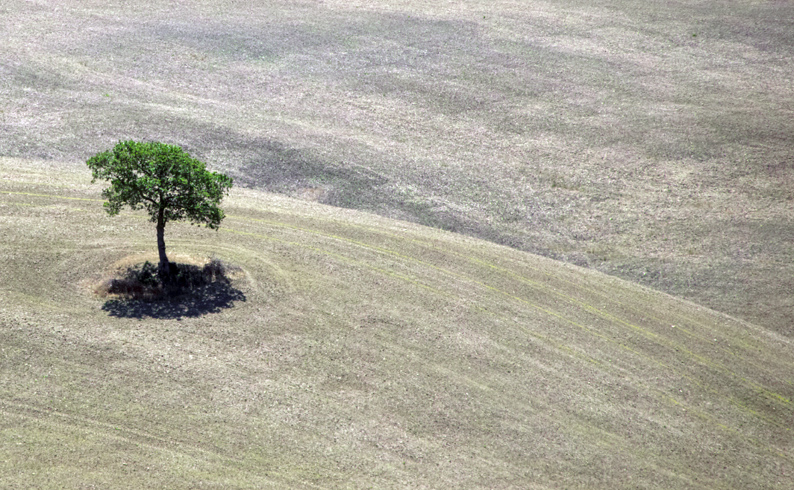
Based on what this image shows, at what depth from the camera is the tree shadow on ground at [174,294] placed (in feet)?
70.9

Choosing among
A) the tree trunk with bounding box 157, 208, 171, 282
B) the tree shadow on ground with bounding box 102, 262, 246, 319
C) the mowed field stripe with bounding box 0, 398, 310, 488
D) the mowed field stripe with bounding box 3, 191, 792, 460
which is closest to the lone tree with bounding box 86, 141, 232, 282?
the tree trunk with bounding box 157, 208, 171, 282

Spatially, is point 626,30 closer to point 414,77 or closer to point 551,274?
point 414,77

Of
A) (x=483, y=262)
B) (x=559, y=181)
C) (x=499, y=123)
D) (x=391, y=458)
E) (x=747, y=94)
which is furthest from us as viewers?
(x=747, y=94)

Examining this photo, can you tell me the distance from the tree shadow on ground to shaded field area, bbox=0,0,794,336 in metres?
8.77

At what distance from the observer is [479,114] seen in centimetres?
3994

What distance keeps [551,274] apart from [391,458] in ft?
42.3

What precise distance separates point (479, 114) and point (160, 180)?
75.2ft

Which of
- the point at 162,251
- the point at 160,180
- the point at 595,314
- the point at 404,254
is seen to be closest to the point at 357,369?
the point at 404,254

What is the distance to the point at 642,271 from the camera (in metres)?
29.3

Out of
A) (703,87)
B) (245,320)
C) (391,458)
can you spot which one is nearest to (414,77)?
(703,87)

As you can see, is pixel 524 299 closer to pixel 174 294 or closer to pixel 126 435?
pixel 174 294

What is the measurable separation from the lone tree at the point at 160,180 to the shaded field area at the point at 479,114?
29.5 ft

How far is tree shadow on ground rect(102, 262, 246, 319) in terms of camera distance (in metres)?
Result: 21.6

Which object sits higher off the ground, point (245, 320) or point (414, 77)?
point (414, 77)
